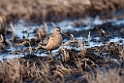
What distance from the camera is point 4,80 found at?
750 cm

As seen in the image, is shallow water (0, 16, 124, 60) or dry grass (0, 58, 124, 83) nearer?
dry grass (0, 58, 124, 83)

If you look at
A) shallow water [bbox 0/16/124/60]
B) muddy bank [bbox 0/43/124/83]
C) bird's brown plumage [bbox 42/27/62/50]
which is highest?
bird's brown plumage [bbox 42/27/62/50]

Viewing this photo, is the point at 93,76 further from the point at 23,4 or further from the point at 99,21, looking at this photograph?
the point at 23,4

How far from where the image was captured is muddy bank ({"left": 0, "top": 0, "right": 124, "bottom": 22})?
1634 centimetres

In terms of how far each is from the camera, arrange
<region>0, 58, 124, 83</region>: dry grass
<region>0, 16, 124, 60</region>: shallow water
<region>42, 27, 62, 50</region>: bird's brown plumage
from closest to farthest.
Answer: <region>0, 58, 124, 83</region>: dry grass
<region>42, 27, 62, 50</region>: bird's brown plumage
<region>0, 16, 124, 60</region>: shallow water

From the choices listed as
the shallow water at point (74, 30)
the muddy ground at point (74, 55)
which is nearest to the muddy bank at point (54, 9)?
the muddy ground at point (74, 55)

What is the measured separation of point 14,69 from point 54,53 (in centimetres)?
188

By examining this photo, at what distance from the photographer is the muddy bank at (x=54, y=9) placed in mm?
16344

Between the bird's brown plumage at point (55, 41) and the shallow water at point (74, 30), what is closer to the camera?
the bird's brown plumage at point (55, 41)

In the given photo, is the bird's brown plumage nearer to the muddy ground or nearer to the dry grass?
the muddy ground

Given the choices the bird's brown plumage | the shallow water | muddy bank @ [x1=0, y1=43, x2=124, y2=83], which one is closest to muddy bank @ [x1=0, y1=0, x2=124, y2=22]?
the shallow water

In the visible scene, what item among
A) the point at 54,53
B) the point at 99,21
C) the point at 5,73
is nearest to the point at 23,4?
the point at 99,21

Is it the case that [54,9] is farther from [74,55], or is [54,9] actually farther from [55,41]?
[55,41]

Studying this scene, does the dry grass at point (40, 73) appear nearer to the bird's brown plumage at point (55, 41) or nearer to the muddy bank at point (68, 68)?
the muddy bank at point (68, 68)
